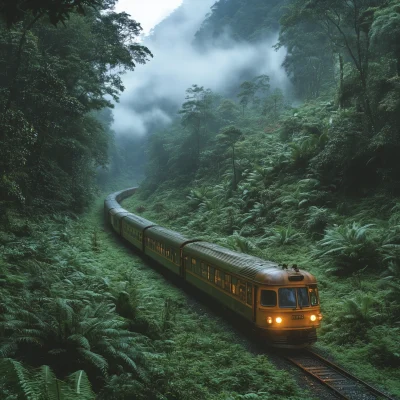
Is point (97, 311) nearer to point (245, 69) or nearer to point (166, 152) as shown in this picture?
point (166, 152)

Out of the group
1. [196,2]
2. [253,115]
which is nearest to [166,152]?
[253,115]

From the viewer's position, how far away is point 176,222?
107 ft

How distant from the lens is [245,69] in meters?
78.6

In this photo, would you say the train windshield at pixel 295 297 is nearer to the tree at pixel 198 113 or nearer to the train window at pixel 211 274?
the train window at pixel 211 274

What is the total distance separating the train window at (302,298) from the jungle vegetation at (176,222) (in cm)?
139

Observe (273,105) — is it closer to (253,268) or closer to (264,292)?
(253,268)

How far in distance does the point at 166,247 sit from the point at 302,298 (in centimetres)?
939

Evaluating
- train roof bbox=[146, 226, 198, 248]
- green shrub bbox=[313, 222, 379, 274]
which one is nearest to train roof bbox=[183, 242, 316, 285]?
train roof bbox=[146, 226, 198, 248]

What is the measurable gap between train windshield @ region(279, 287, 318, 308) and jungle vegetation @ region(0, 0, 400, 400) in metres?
1.43

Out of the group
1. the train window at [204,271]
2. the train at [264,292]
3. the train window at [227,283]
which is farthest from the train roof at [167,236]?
the train window at [227,283]

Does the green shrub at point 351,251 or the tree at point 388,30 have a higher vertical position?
the tree at point 388,30

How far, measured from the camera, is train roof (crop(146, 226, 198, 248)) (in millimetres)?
17625

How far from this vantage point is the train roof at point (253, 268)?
1062cm

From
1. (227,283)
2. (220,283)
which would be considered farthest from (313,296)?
(220,283)
